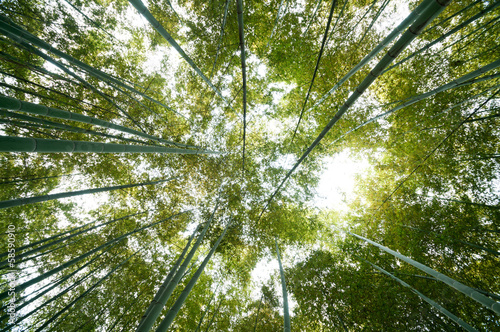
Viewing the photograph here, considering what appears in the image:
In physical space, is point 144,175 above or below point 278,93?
below

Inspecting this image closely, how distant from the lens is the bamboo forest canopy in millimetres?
3561

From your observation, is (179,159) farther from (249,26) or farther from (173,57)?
(249,26)

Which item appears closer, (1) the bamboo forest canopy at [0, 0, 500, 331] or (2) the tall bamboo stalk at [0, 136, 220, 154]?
(2) the tall bamboo stalk at [0, 136, 220, 154]

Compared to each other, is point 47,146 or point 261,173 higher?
point 47,146

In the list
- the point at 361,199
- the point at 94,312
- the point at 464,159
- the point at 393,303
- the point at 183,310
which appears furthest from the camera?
the point at 361,199

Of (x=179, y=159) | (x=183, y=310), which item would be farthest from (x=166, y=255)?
(x=179, y=159)

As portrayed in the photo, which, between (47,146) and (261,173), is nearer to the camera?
(47,146)

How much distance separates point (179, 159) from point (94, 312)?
4.01 meters

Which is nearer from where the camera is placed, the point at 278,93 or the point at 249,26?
the point at 249,26

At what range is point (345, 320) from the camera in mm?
3645

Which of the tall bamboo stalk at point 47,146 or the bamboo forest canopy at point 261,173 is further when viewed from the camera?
the bamboo forest canopy at point 261,173

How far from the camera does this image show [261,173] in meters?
5.92

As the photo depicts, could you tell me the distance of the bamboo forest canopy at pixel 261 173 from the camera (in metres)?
3.56

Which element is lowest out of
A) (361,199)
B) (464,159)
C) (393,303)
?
(393,303)
